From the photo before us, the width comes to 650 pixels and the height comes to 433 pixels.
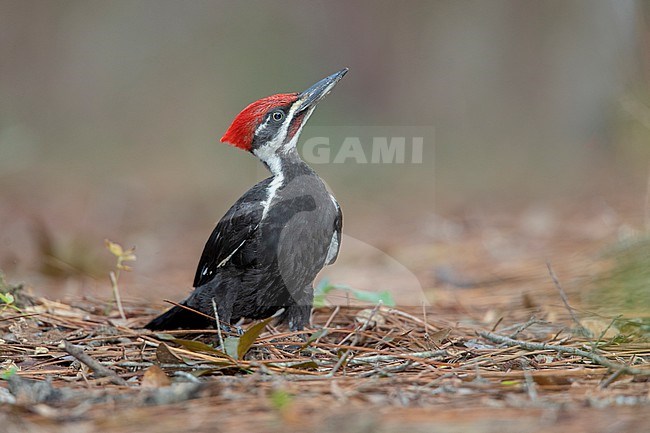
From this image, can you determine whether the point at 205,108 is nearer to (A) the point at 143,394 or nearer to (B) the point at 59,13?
(B) the point at 59,13

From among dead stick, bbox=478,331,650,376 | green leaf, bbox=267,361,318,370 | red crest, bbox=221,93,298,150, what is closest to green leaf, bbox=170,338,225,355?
green leaf, bbox=267,361,318,370

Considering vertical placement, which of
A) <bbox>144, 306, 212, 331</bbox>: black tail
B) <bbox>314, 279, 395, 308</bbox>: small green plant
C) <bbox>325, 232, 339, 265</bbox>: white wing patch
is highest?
<bbox>325, 232, 339, 265</bbox>: white wing patch

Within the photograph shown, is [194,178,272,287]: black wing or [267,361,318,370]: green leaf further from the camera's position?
[194,178,272,287]: black wing

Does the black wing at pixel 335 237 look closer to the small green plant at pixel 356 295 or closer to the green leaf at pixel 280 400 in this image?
the small green plant at pixel 356 295

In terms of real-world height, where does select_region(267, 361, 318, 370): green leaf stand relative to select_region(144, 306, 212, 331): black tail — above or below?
below

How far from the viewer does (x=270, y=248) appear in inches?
128

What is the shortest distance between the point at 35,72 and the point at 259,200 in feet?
34.3

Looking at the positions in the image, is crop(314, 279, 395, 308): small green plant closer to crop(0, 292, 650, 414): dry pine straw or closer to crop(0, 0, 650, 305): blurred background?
crop(0, 292, 650, 414): dry pine straw

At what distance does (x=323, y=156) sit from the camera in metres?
5.68

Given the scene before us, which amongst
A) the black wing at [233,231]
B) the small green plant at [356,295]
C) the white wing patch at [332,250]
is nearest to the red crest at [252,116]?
the black wing at [233,231]

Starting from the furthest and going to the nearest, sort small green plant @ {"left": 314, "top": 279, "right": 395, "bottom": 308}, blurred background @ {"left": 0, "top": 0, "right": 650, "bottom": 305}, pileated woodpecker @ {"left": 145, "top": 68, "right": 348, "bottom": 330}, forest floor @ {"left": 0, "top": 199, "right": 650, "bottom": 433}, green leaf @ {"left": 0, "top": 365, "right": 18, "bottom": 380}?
blurred background @ {"left": 0, "top": 0, "right": 650, "bottom": 305} → small green plant @ {"left": 314, "top": 279, "right": 395, "bottom": 308} → pileated woodpecker @ {"left": 145, "top": 68, "right": 348, "bottom": 330} → green leaf @ {"left": 0, "top": 365, "right": 18, "bottom": 380} → forest floor @ {"left": 0, "top": 199, "right": 650, "bottom": 433}

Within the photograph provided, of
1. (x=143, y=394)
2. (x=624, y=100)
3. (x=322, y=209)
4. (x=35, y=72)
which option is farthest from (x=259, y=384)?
(x=35, y=72)

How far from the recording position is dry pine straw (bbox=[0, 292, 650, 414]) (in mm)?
2256

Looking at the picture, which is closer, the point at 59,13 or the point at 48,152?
the point at 48,152
